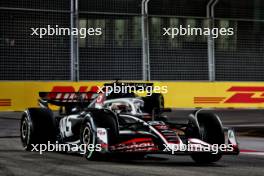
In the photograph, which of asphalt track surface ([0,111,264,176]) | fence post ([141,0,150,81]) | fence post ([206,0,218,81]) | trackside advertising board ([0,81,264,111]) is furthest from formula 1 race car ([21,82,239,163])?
fence post ([206,0,218,81])

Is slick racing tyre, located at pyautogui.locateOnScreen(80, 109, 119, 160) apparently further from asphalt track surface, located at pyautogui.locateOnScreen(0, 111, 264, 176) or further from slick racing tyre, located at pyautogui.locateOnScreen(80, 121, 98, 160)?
asphalt track surface, located at pyautogui.locateOnScreen(0, 111, 264, 176)

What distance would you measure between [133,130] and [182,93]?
11.1 m

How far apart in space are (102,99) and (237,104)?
36.2 feet

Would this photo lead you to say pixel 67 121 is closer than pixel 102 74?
Yes

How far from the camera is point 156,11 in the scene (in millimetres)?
21391

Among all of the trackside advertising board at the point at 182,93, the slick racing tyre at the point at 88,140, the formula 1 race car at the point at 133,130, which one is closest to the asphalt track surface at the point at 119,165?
the slick racing tyre at the point at 88,140

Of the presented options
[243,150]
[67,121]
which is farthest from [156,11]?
[67,121]

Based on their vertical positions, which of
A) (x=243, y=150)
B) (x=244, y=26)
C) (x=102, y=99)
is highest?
(x=244, y=26)

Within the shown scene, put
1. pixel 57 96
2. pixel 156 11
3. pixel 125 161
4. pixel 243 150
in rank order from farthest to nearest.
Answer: pixel 156 11, pixel 243 150, pixel 57 96, pixel 125 161

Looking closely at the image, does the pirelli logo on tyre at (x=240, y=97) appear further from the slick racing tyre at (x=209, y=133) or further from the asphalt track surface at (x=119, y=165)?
the slick racing tyre at (x=209, y=133)

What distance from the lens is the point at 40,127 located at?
11602 millimetres

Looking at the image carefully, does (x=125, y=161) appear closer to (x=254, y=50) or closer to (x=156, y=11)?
(x=156, y=11)

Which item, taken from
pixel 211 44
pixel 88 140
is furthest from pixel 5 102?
pixel 88 140

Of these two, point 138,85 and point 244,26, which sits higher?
point 244,26
